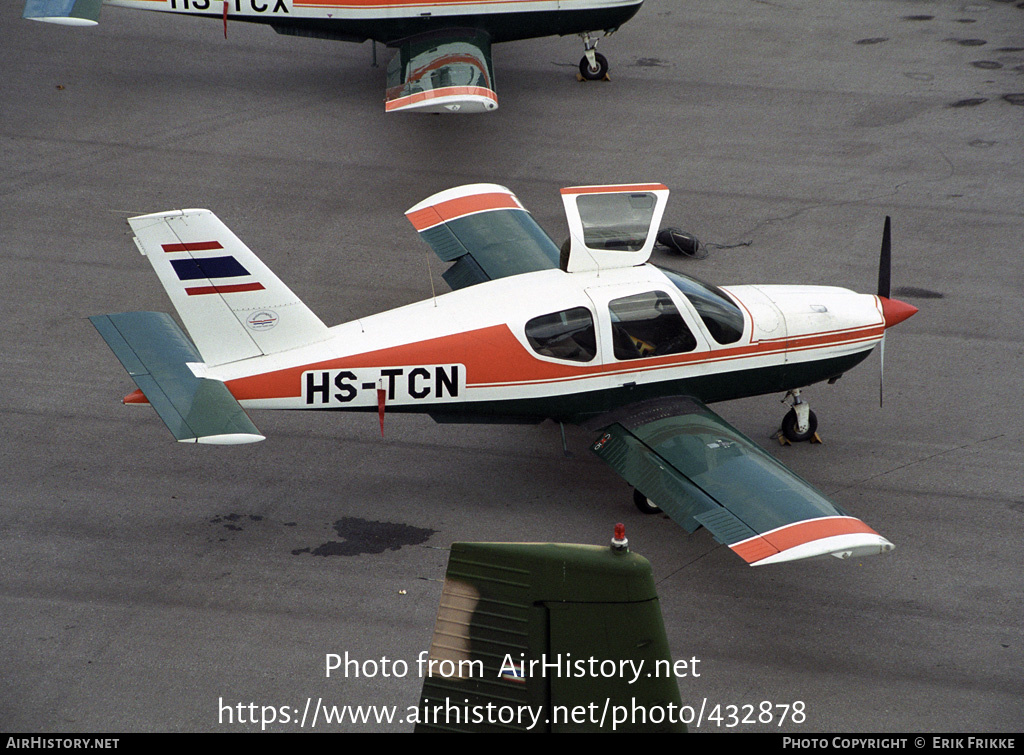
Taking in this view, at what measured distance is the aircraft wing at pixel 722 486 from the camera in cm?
802

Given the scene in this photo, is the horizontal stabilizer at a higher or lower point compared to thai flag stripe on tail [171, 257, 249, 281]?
lower

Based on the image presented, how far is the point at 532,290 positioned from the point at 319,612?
11.6 ft

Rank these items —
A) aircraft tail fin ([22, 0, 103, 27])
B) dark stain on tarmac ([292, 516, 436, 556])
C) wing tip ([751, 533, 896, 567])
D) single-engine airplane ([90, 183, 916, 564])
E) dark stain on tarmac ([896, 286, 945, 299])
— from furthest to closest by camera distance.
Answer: aircraft tail fin ([22, 0, 103, 27])
dark stain on tarmac ([896, 286, 945, 299])
dark stain on tarmac ([292, 516, 436, 556])
single-engine airplane ([90, 183, 916, 564])
wing tip ([751, 533, 896, 567])

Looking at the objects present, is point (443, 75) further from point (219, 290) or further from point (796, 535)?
point (796, 535)

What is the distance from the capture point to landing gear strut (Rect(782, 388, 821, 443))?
10859mm

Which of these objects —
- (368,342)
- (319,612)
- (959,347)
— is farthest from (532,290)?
(959,347)

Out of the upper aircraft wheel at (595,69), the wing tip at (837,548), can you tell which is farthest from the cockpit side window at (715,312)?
the upper aircraft wheel at (595,69)

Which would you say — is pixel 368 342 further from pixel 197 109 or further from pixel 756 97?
pixel 756 97

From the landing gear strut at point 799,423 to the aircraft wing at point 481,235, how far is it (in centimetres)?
292

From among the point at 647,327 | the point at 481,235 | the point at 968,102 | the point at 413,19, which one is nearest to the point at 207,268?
the point at 481,235

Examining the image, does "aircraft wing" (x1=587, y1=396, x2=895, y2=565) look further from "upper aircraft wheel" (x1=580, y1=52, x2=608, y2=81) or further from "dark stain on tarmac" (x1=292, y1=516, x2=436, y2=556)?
"upper aircraft wheel" (x1=580, y1=52, x2=608, y2=81)

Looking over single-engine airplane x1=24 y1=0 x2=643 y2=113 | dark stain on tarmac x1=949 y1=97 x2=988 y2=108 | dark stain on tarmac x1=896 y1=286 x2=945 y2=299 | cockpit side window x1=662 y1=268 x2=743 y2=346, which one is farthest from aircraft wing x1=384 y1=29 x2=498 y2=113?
dark stain on tarmac x1=949 y1=97 x2=988 y2=108

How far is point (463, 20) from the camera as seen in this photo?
17.4 m

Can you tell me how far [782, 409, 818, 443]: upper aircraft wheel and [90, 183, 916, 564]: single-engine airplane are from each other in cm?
2
